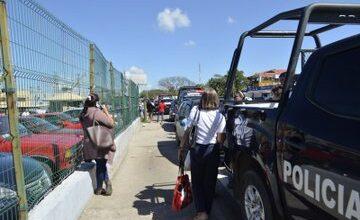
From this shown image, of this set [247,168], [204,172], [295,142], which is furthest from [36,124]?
[295,142]

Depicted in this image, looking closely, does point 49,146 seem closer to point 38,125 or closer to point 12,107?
point 38,125

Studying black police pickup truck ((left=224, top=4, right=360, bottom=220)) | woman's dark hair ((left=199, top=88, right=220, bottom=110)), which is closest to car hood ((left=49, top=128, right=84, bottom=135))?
woman's dark hair ((left=199, top=88, right=220, bottom=110))

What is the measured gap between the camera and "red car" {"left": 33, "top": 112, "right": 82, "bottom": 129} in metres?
5.84

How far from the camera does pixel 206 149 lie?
5754 millimetres

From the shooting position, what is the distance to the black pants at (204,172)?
575 cm

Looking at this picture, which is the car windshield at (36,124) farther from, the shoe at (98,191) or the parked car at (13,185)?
the shoe at (98,191)

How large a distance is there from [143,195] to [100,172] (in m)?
0.80

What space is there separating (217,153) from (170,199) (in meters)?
1.74

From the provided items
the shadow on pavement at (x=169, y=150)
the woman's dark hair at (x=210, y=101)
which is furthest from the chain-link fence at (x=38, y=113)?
the shadow on pavement at (x=169, y=150)

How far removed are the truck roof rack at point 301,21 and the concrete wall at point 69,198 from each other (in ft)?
8.11

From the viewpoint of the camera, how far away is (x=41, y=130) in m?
5.68

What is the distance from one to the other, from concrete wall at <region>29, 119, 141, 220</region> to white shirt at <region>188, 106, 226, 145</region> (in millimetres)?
1795

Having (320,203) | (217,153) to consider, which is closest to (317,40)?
(217,153)

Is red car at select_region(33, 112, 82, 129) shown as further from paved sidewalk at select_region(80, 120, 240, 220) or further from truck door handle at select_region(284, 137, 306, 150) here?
truck door handle at select_region(284, 137, 306, 150)
